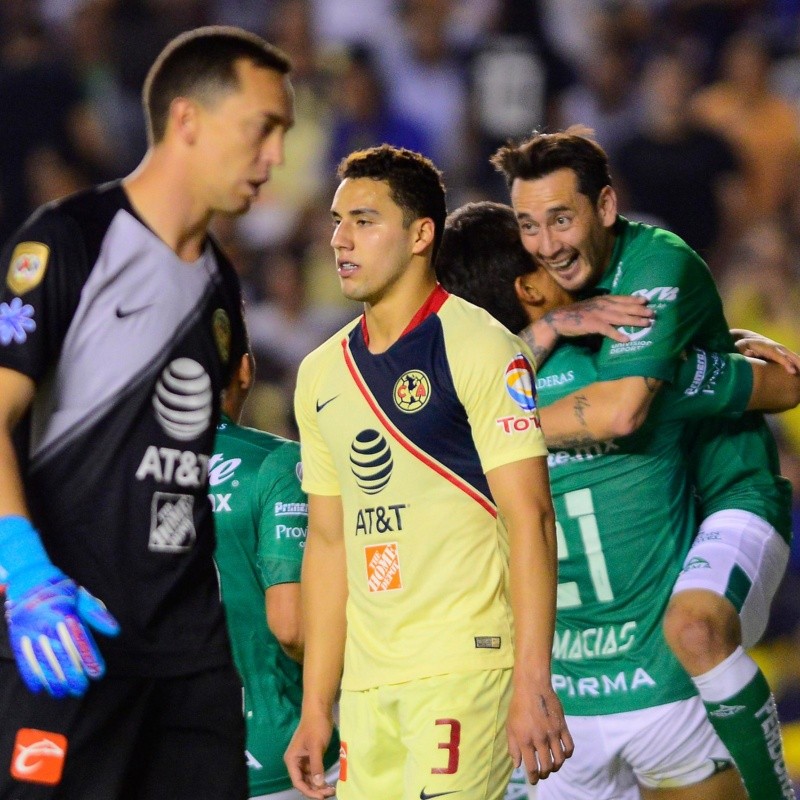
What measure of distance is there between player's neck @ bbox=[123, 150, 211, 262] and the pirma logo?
2.53 ft

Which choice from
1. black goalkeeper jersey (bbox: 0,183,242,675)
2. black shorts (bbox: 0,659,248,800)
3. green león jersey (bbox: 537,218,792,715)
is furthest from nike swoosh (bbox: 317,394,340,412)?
green león jersey (bbox: 537,218,792,715)

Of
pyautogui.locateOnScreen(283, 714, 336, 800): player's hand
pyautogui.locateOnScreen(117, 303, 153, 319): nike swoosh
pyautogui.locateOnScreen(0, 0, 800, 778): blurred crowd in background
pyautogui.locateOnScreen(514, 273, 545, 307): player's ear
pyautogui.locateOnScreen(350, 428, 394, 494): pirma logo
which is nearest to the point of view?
pyautogui.locateOnScreen(117, 303, 153, 319): nike swoosh

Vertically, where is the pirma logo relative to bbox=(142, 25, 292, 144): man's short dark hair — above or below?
below

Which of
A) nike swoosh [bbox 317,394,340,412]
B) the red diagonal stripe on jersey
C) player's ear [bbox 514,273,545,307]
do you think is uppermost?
player's ear [bbox 514,273,545,307]

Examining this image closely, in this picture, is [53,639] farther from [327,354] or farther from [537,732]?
[327,354]

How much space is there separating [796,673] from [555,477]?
187 inches

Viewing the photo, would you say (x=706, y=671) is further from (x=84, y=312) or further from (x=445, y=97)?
(x=445, y=97)

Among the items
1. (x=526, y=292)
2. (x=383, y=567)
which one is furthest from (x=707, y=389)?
(x=383, y=567)

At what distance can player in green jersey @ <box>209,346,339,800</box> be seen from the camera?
4465mm

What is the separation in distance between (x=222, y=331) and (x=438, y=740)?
3.82ft

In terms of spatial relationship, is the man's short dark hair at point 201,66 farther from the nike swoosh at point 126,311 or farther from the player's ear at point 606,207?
the player's ear at point 606,207

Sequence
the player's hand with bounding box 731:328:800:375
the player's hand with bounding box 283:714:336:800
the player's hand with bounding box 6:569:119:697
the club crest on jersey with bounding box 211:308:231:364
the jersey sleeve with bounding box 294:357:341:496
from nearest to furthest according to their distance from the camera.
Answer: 1. the player's hand with bounding box 6:569:119:697
2. the club crest on jersey with bounding box 211:308:231:364
3. the player's hand with bounding box 283:714:336:800
4. the jersey sleeve with bounding box 294:357:341:496
5. the player's hand with bounding box 731:328:800:375

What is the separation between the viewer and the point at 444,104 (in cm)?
1102

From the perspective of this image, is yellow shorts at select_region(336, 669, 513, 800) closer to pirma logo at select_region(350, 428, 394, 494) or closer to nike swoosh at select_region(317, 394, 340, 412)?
pirma logo at select_region(350, 428, 394, 494)
